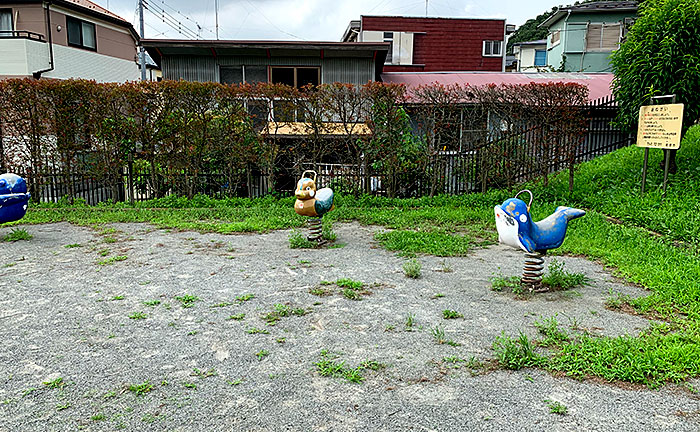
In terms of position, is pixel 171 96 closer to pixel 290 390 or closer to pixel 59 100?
pixel 59 100

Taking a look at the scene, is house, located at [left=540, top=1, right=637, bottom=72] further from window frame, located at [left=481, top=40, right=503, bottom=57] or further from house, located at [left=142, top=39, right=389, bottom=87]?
house, located at [left=142, top=39, right=389, bottom=87]

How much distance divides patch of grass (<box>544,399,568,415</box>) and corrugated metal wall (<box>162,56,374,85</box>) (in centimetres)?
1407

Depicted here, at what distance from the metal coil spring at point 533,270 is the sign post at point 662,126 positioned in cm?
497

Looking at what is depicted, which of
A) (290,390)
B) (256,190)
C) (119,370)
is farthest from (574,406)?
(256,190)

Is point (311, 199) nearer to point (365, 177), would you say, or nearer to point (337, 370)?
point (337, 370)

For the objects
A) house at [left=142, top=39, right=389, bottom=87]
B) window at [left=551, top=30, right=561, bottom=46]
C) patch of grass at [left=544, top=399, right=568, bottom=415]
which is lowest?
patch of grass at [left=544, top=399, right=568, bottom=415]

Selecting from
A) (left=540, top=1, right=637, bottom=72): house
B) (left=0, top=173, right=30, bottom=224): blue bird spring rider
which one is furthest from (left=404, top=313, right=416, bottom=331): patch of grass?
(left=540, top=1, right=637, bottom=72): house

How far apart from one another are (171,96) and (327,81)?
667 centimetres

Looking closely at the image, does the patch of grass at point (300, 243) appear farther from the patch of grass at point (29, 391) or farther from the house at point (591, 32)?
the house at point (591, 32)

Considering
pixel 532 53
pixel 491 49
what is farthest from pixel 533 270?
pixel 532 53

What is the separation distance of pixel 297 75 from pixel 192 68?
3.29 meters

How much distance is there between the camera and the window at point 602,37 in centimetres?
2406

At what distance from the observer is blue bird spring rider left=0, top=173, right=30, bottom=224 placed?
23.4 ft

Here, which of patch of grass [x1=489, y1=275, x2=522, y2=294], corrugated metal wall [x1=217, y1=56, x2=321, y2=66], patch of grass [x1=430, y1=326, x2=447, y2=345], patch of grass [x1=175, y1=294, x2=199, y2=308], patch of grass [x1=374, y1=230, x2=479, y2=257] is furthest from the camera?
corrugated metal wall [x1=217, y1=56, x2=321, y2=66]
